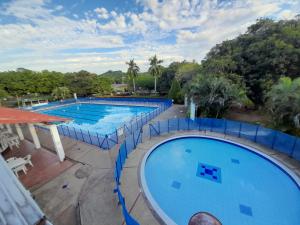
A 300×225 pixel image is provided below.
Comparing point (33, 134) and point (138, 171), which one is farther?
point (33, 134)

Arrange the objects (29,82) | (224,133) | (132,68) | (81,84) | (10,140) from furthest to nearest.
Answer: (81,84) → (29,82) → (132,68) → (224,133) → (10,140)

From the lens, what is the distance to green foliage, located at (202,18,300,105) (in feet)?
43.9

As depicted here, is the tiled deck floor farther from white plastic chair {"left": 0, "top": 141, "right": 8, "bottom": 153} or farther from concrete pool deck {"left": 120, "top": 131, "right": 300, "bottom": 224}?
concrete pool deck {"left": 120, "top": 131, "right": 300, "bottom": 224}

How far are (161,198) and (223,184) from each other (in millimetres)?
3314

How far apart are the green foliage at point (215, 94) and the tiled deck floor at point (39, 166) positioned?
12067 millimetres

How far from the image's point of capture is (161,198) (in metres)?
6.72

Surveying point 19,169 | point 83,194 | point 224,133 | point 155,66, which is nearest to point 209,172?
point 224,133

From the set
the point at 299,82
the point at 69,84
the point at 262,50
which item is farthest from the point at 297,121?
the point at 69,84

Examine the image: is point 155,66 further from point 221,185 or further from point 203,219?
point 203,219

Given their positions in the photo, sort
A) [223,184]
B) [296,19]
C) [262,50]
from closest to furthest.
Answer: [223,184]
[262,50]
[296,19]

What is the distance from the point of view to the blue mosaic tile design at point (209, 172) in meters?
7.83

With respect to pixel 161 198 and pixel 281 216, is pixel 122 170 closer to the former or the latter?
pixel 161 198

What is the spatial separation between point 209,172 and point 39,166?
9.96 metres

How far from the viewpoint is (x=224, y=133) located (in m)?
11.7
